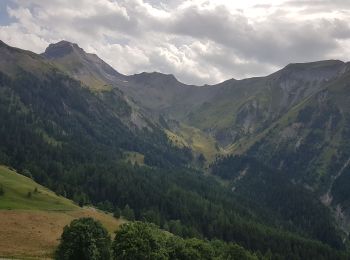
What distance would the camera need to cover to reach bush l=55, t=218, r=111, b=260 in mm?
82938

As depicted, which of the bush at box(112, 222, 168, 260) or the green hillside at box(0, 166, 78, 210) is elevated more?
the bush at box(112, 222, 168, 260)

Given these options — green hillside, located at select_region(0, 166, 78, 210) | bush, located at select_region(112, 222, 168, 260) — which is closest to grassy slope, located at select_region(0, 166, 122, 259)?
green hillside, located at select_region(0, 166, 78, 210)

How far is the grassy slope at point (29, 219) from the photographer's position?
95438 millimetres

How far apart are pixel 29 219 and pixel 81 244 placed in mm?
42736

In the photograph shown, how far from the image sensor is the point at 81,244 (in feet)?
276

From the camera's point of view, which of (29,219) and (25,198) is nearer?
(29,219)

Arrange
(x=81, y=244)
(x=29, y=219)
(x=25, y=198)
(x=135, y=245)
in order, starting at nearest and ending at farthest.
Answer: (x=81, y=244), (x=135, y=245), (x=29, y=219), (x=25, y=198)

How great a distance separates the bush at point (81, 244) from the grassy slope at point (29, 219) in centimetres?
809

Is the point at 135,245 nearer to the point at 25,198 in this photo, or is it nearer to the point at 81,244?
the point at 81,244

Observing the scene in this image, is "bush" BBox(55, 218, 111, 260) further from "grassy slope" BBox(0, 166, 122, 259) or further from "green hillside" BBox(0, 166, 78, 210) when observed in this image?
"green hillside" BBox(0, 166, 78, 210)

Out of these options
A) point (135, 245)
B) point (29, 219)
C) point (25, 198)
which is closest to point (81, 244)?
point (135, 245)

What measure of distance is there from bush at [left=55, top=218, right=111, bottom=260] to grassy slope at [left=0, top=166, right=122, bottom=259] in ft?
26.6

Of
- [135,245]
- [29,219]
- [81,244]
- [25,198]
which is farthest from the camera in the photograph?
[25,198]

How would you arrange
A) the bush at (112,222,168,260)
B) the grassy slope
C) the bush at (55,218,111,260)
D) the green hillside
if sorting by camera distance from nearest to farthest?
the bush at (55,218,111,260)
the bush at (112,222,168,260)
the grassy slope
the green hillside
